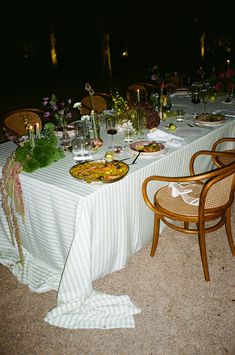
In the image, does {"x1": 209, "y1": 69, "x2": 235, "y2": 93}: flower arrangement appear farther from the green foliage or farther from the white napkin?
the green foliage

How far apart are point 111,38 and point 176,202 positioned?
13383 mm

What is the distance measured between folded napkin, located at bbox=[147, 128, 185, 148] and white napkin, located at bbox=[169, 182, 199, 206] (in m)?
0.29

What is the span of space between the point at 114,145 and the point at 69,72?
462 inches

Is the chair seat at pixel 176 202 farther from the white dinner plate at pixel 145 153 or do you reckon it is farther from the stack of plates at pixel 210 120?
the stack of plates at pixel 210 120

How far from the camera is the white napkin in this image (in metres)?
1.88

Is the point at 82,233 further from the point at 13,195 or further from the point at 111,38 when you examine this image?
the point at 111,38

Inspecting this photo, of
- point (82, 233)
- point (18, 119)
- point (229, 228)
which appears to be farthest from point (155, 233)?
point (18, 119)

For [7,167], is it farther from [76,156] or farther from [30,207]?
[76,156]

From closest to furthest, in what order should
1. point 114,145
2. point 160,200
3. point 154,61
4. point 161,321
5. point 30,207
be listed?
point 161,321
point 30,207
point 160,200
point 114,145
point 154,61

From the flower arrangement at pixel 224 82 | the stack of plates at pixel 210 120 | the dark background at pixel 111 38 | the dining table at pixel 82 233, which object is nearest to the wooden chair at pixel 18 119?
the dining table at pixel 82 233

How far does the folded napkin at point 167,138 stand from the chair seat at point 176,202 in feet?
Result: 1.03

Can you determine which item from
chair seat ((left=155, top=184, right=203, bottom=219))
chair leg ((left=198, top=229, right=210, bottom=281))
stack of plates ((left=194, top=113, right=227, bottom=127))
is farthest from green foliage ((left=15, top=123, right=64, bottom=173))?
stack of plates ((left=194, top=113, right=227, bottom=127))

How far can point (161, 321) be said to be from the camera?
1654 mm

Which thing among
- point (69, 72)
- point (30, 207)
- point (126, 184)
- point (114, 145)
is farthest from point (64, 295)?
point (69, 72)
